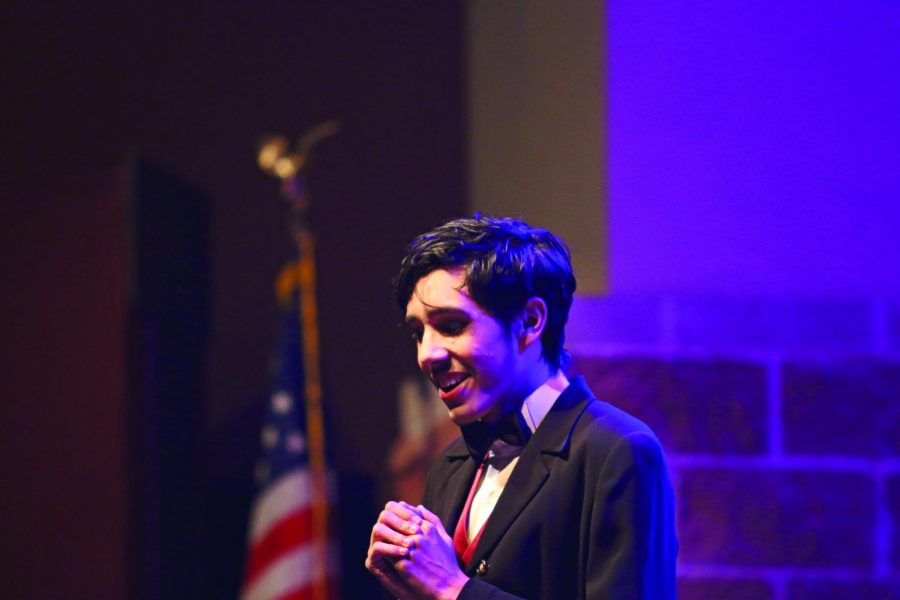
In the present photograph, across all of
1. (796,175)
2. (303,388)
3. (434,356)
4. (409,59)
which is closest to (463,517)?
(434,356)

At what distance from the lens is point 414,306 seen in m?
1.36

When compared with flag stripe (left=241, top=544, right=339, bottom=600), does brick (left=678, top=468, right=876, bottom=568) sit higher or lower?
higher

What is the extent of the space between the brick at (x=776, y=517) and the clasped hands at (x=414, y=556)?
0.87 m

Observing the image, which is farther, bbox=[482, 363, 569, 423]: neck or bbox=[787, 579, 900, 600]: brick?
bbox=[787, 579, 900, 600]: brick

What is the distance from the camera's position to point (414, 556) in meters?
1.27

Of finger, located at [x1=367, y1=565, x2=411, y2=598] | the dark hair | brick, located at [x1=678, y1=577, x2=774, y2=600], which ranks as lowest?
brick, located at [x1=678, y1=577, x2=774, y2=600]

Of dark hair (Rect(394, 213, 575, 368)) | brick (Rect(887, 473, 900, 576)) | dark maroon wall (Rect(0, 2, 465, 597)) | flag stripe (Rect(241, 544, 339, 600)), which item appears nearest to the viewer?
dark hair (Rect(394, 213, 575, 368))

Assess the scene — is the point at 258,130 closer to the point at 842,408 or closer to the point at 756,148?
the point at 756,148

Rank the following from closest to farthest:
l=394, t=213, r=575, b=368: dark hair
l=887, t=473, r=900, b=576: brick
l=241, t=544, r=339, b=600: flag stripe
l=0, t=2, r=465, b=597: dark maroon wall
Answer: l=394, t=213, r=575, b=368: dark hair < l=887, t=473, r=900, b=576: brick < l=241, t=544, r=339, b=600: flag stripe < l=0, t=2, r=465, b=597: dark maroon wall

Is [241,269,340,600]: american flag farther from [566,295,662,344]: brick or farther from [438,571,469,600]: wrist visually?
[438,571,469,600]: wrist

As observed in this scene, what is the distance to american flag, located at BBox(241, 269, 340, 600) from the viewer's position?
3.00 m

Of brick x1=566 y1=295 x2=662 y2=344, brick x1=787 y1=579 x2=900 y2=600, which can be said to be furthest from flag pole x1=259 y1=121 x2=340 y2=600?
brick x1=787 y1=579 x2=900 y2=600

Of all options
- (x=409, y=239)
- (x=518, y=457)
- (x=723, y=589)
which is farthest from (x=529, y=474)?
(x=409, y=239)

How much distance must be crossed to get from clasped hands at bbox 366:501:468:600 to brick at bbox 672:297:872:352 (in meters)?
0.91
